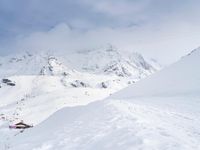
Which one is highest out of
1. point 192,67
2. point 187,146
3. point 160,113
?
point 192,67

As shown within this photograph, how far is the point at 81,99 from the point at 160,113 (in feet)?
464

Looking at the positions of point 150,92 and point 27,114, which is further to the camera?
point 27,114

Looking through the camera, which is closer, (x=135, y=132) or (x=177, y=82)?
(x=135, y=132)

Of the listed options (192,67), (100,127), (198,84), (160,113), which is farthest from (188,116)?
(192,67)

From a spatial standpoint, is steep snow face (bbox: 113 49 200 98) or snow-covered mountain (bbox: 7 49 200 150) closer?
snow-covered mountain (bbox: 7 49 200 150)

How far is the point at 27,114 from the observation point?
121 meters

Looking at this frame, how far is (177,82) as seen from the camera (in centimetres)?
4066

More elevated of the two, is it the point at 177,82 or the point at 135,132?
the point at 177,82

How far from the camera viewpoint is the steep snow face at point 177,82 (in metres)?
36.0

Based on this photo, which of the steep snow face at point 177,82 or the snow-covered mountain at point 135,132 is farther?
the steep snow face at point 177,82

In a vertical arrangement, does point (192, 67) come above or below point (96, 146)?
above

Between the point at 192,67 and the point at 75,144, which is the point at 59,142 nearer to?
the point at 75,144

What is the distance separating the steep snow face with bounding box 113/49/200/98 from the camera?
36016 mm

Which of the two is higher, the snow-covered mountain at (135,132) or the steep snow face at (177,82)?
the steep snow face at (177,82)
